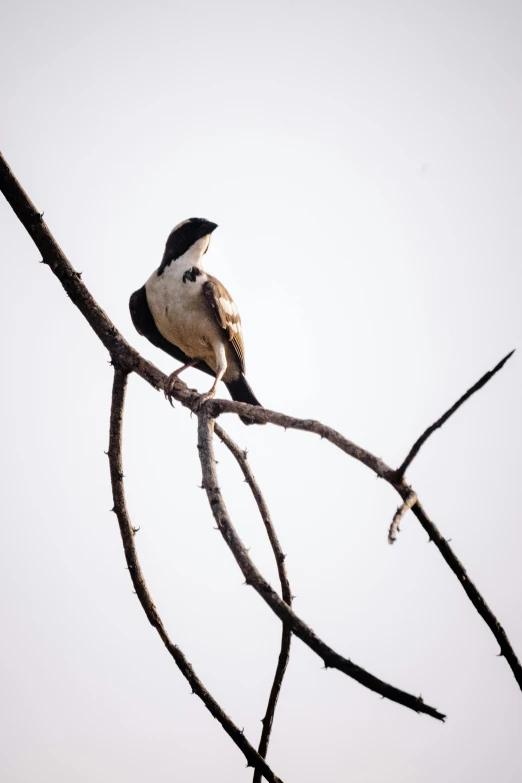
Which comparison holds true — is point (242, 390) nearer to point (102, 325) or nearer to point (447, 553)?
point (102, 325)

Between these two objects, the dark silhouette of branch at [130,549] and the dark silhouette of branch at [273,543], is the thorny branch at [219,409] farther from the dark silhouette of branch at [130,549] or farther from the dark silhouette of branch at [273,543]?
the dark silhouette of branch at [273,543]

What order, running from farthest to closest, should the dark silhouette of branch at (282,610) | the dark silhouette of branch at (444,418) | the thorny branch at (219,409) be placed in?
the thorny branch at (219,409)
the dark silhouette of branch at (444,418)
the dark silhouette of branch at (282,610)

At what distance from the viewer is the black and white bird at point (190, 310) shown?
532 centimetres

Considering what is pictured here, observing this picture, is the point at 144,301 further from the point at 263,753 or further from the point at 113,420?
the point at 263,753

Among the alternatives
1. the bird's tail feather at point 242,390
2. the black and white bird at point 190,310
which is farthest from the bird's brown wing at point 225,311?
the bird's tail feather at point 242,390

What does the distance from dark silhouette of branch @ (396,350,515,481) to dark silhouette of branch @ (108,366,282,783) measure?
4.18 ft

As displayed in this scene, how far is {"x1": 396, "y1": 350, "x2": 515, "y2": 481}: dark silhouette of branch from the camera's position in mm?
2067

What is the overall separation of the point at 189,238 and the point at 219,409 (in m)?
2.79

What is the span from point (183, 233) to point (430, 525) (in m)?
3.92

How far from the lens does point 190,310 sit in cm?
530

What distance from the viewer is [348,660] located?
1.74 m

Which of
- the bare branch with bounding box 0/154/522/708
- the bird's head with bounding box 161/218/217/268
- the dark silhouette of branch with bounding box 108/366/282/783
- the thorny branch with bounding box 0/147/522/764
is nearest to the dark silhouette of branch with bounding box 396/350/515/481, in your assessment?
the thorny branch with bounding box 0/147/522/764

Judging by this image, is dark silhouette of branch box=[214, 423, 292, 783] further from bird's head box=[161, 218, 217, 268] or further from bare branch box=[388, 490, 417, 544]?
bird's head box=[161, 218, 217, 268]

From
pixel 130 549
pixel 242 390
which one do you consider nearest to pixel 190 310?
pixel 242 390
